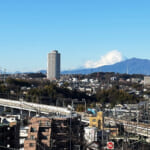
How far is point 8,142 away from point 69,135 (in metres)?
1.31

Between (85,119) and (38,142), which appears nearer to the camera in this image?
(38,142)

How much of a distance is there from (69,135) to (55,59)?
172ft

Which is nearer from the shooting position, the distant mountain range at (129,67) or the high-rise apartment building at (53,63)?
the high-rise apartment building at (53,63)

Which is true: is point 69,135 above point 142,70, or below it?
below

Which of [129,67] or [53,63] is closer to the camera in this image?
[53,63]

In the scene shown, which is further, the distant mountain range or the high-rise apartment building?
the distant mountain range

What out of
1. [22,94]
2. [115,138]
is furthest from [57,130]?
[22,94]

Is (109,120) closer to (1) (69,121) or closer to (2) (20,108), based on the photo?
(1) (69,121)

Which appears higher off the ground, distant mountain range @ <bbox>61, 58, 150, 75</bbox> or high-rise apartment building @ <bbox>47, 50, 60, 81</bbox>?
distant mountain range @ <bbox>61, 58, 150, 75</bbox>

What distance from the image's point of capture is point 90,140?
Result: 8.15 meters

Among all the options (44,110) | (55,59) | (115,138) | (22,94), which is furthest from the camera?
(55,59)

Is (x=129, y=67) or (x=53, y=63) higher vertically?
(x=129, y=67)

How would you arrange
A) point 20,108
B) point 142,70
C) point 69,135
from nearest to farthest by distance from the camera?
point 69,135, point 20,108, point 142,70

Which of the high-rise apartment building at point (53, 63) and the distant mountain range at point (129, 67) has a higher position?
the distant mountain range at point (129, 67)
